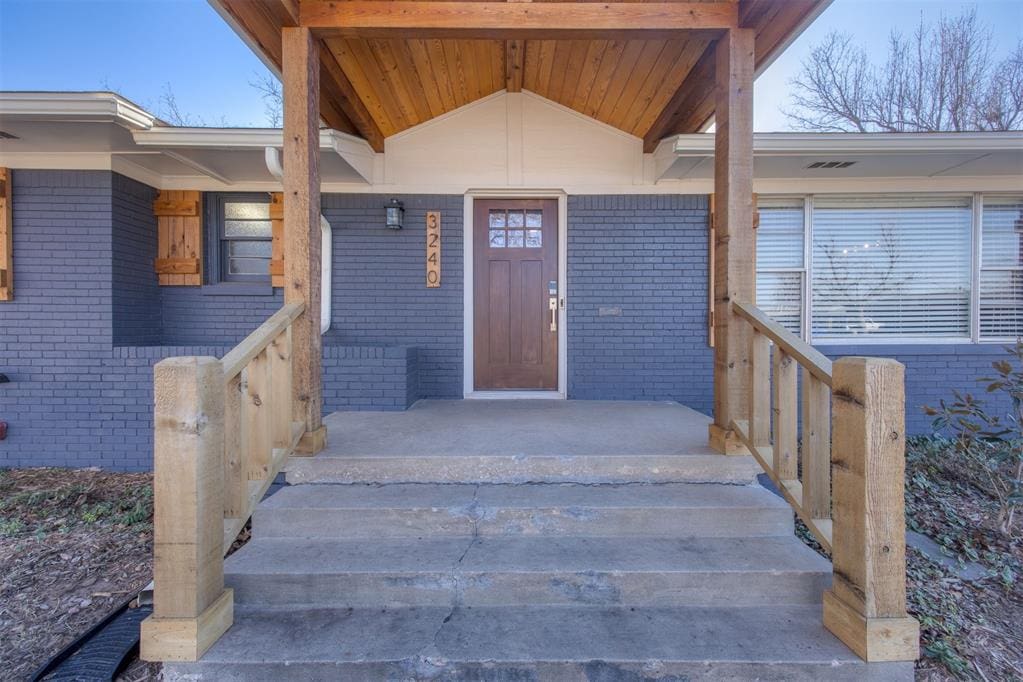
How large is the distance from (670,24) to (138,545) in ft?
13.8

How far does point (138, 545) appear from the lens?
297cm

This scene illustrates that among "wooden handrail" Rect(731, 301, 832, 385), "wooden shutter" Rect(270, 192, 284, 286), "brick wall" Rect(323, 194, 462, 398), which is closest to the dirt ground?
"wooden handrail" Rect(731, 301, 832, 385)

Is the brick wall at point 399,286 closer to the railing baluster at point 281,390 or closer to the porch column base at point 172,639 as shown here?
the railing baluster at point 281,390

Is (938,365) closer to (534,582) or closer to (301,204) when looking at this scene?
(534,582)

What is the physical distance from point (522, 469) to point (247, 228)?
3.98 metres

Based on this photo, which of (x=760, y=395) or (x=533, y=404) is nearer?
(x=760, y=395)

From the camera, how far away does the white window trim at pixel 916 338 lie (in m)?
5.04

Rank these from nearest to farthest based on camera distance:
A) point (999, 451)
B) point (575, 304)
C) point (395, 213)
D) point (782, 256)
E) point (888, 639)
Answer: point (888, 639) < point (999, 451) < point (395, 213) < point (575, 304) < point (782, 256)

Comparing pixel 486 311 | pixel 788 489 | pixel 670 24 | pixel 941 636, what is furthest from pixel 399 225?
pixel 941 636

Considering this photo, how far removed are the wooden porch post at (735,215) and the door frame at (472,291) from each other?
2.11 metres

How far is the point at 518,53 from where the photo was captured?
158 inches

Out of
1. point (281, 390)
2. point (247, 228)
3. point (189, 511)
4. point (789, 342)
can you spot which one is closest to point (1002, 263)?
point (789, 342)

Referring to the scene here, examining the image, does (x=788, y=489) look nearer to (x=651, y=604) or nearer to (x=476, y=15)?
(x=651, y=604)

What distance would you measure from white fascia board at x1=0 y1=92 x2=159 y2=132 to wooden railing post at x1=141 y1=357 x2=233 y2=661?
9.94 feet
